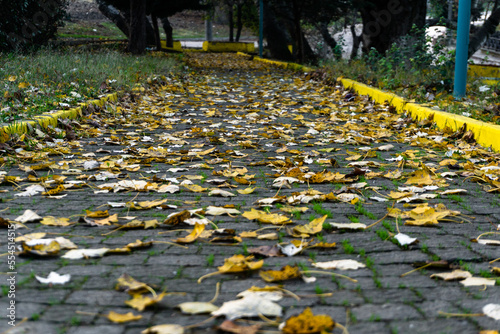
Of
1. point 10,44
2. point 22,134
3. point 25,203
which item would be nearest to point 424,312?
point 25,203

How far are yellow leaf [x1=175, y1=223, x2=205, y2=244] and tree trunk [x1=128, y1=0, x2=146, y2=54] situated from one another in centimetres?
1502

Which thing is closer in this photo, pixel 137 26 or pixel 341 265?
pixel 341 265

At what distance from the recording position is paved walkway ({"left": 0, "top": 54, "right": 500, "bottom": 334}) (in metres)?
1.87

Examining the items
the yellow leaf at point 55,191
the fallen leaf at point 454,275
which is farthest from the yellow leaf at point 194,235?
the yellow leaf at point 55,191

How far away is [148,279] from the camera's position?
2.11m

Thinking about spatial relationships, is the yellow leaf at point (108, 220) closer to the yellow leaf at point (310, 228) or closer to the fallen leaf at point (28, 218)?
the fallen leaf at point (28, 218)

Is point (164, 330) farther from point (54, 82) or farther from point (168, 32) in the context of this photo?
point (168, 32)

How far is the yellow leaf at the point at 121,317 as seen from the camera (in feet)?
5.73

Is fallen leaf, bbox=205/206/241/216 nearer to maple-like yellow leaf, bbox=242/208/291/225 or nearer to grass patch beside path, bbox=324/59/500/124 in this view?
maple-like yellow leaf, bbox=242/208/291/225

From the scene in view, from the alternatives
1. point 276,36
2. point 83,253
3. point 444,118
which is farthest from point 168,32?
point 83,253

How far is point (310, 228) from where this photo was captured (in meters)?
2.68

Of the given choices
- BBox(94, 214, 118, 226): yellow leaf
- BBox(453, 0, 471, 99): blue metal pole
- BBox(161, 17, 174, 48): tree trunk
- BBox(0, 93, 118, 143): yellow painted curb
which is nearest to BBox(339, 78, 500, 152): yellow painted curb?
BBox(453, 0, 471, 99): blue metal pole

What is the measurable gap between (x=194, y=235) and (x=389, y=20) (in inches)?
556

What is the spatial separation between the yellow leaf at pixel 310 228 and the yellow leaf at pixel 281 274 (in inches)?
19.8
